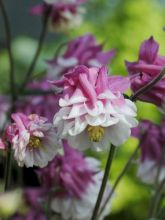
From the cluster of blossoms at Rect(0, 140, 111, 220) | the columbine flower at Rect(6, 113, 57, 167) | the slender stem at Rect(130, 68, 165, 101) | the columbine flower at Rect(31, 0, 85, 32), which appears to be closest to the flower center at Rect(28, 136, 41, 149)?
the columbine flower at Rect(6, 113, 57, 167)

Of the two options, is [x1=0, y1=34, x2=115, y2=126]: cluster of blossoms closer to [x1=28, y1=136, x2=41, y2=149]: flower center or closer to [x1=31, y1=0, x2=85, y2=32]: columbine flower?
[x1=31, y1=0, x2=85, y2=32]: columbine flower

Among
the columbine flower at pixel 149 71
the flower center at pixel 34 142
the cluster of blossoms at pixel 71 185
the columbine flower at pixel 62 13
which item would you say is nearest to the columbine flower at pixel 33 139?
the flower center at pixel 34 142

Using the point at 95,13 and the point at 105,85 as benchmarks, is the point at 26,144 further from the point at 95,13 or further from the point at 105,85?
the point at 95,13

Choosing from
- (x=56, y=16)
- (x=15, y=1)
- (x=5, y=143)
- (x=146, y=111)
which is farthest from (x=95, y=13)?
(x=5, y=143)

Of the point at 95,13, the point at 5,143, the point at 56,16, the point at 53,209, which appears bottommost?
the point at 53,209

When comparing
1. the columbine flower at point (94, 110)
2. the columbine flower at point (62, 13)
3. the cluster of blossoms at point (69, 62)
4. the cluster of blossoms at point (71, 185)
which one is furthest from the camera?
the columbine flower at point (62, 13)

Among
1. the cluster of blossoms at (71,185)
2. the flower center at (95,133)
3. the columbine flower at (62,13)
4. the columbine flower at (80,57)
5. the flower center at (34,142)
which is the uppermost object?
the columbine flower at (62,13)

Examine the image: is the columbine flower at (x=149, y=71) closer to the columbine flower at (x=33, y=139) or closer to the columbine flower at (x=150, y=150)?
the columbine flower at (x=33, y=139)
